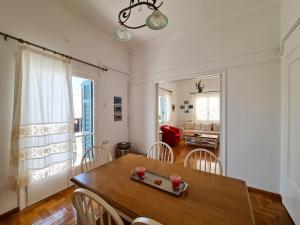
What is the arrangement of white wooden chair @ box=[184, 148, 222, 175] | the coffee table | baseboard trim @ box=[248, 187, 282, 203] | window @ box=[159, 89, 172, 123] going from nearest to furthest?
white wooden chair @ box=[184, 148, 222, 175] → baseboard trim @ box=[248, 187, 282, 203] → the coffee table → window @ box=[159, 89, 172, 123]

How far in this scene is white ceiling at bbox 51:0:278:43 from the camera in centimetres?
216

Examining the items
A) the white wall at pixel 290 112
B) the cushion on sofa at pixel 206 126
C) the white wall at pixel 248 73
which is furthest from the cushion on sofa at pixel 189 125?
the white wall at pixel 290 112

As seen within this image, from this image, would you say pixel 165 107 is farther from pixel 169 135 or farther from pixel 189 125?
pixel 169 135

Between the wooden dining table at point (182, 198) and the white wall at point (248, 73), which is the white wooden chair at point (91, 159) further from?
the white wall at point (248, 73)

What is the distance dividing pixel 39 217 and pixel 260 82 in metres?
3.57

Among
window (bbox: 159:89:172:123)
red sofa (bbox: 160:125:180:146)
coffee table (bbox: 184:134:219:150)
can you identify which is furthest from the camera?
window (bbox: 159:89:172:123)

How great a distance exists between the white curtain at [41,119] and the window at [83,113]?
0.96 ft

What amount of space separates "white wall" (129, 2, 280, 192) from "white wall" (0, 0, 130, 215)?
1.45 metres

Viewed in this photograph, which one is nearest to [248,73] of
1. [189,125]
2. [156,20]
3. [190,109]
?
[156,20]

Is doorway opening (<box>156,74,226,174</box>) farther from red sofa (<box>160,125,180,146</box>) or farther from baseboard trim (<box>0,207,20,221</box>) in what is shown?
baseboard trim (<box>0,207,20,221</box>)

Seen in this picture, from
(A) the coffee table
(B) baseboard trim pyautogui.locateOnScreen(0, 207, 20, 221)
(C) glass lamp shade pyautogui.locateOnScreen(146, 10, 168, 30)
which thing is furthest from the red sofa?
(C) glass lamp shade pyautogui.locateOnScreen(146, 10, 168, 30)

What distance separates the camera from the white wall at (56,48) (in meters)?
1.75

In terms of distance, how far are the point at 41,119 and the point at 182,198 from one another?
2.02 meters

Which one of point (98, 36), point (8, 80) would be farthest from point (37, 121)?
point (98, 36)
